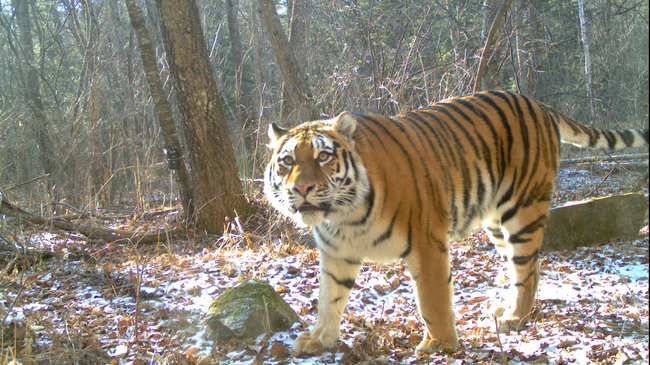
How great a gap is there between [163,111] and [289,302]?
14.3 ft

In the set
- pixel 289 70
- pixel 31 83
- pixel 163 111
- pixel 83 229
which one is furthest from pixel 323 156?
pixel 31 83

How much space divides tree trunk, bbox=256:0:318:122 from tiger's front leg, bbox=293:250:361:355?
14.5 feet

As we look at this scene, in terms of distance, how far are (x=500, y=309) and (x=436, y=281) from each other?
1.07 m

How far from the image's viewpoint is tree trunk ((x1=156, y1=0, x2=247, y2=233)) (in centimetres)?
608

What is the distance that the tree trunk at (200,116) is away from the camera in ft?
20.0

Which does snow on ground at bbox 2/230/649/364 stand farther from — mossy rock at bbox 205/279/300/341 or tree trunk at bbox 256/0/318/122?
tree trunk at bbox 256/0/318/122

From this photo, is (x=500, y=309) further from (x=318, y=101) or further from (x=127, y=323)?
(x=318, y=101)

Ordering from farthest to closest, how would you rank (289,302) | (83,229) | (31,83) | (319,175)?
(31,83) → (83,229) → (289,302) → (319,175)

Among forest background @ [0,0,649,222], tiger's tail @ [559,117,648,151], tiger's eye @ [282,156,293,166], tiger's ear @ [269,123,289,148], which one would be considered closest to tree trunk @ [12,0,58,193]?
forest background @ [0,0,649,222]

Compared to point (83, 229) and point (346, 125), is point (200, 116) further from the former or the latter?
point (346, 125)

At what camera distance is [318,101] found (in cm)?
768

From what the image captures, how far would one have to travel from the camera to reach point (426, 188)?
3.05 m

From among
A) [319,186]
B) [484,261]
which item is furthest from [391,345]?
[484,261]

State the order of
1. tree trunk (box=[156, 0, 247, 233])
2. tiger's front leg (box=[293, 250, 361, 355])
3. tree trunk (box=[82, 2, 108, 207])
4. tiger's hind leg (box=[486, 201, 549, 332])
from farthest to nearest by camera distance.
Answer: tree trunk (box=[82, 2, 108, 207]) → tree trunk (box=[156, 0, 247, 233]) → tiger's hind leg (box=[486, 201, 549, 332]) → tiger's front leg (box=[293, 250, 361, 355])
